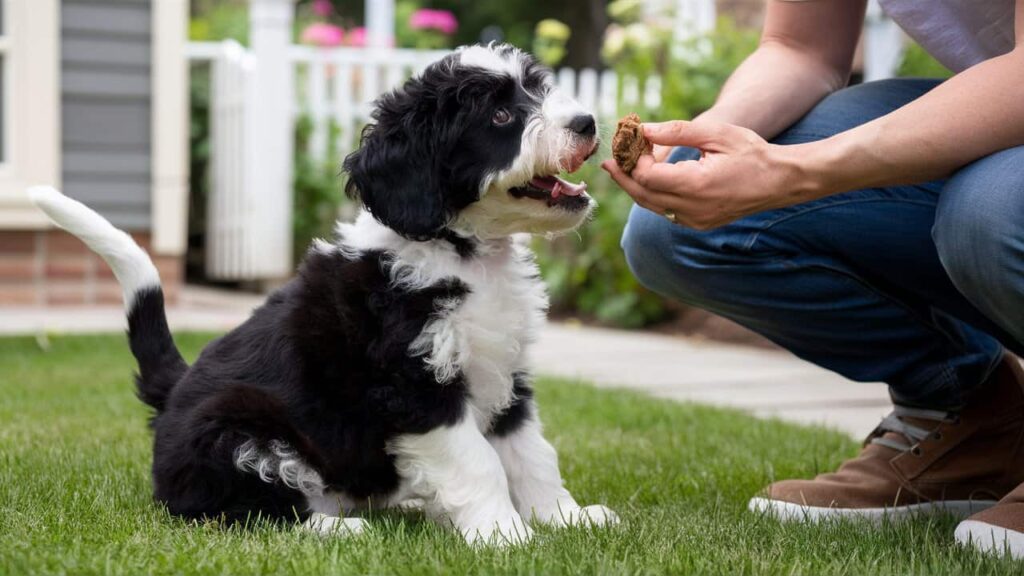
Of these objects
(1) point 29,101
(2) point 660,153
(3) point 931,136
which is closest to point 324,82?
(1) point 29,101

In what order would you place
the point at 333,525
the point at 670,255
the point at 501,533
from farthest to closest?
the point at 670,255
the point at 333,525
the point at 501,533

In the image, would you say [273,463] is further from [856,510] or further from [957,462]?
[957,462]

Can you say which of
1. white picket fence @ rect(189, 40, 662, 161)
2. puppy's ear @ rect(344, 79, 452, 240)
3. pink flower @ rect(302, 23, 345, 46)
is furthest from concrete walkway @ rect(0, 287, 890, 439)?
pink flower @ rect(302, 23, 345, 46)

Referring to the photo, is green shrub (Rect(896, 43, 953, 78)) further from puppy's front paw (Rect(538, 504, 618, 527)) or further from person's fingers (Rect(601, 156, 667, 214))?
puppy's front paw (Rect(538, 504, 618, 527))

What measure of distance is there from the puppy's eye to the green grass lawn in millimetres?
877

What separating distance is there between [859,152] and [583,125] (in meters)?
0.57

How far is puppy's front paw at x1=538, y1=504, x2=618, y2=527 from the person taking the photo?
261cm

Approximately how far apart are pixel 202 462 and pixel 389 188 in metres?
0.71

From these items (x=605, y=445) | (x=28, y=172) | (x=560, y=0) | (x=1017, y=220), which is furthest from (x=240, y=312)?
(x=560, y=0)

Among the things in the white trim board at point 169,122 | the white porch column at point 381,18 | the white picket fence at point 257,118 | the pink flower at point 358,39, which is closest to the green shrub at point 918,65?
the white picket fence at point 257,118

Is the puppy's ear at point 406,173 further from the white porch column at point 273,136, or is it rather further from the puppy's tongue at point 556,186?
the white porch column at point 273,136

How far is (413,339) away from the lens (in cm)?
258

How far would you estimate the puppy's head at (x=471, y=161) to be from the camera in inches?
104

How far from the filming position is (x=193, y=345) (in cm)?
621
